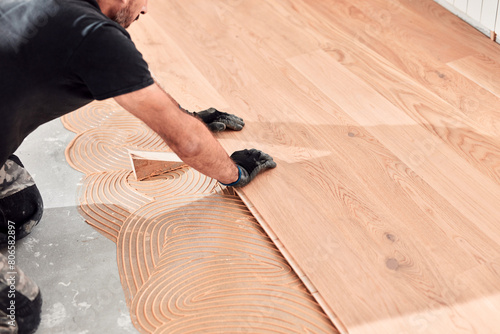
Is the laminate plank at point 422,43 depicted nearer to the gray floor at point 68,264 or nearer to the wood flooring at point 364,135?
the wood flooring at point 364,135

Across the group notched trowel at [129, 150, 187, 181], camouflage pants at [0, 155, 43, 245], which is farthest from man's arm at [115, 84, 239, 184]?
camouflage pants at [0, 155, 43, 245]

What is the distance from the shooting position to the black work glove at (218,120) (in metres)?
2.54

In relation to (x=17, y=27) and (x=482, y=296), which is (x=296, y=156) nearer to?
(x=482, y=296)

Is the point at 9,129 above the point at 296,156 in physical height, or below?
above

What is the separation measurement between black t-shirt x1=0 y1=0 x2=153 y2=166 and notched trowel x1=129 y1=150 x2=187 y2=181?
25.3 inches

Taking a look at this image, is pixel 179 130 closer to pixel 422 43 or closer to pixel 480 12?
pixel 422 43

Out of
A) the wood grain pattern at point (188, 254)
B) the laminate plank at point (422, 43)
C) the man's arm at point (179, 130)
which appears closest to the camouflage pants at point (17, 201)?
the wood grain pattern at point (188, 254)

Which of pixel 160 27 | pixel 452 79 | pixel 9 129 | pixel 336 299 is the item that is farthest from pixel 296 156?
pixel 160 27

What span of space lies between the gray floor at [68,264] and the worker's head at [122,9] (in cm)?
81

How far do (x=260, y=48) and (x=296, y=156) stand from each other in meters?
0.94

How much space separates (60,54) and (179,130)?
1.45 ft

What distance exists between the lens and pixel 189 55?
312cm

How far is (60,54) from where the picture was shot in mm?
1650

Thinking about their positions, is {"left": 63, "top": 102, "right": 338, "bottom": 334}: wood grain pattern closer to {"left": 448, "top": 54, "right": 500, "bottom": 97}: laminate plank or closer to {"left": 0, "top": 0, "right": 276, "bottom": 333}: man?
{"left": 0, "top": 0, "right": 276, "bottom": 333}: man
